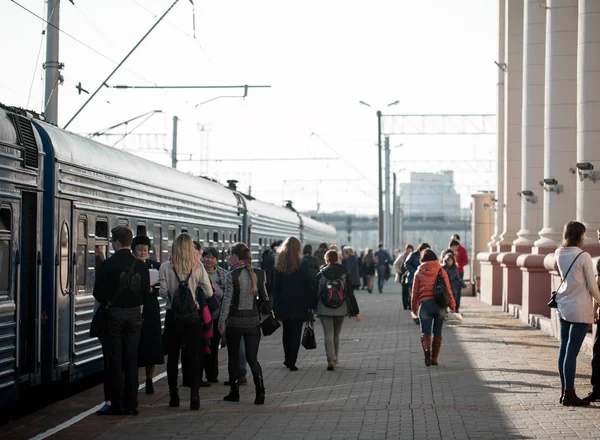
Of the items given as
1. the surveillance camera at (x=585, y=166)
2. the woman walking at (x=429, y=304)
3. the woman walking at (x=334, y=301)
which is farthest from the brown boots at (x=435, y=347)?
the surveillance camera at (x=585, y=166)

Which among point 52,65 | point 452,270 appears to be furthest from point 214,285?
point 452,270

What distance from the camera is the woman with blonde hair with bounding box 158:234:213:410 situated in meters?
11.7

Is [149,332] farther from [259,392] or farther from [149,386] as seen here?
[259,392]

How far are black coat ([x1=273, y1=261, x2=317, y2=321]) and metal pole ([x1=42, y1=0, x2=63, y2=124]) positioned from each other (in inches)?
200

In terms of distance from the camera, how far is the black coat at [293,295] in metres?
15.3

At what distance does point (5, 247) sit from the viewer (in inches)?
422

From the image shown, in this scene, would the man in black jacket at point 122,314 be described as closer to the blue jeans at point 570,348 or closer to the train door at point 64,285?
the train door at point 64,285

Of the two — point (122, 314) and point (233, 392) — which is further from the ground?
point (122, 314)

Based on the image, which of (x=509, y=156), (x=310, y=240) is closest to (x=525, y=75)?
(x=509, y=156)

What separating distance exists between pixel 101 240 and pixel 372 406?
13.3 ft

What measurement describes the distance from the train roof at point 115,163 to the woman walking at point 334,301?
2865 millimetres

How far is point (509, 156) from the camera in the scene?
32562mm

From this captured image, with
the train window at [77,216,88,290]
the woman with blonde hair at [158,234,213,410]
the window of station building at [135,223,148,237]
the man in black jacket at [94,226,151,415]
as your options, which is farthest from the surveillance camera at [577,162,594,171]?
the man in black jacket at [94,226,151,415]

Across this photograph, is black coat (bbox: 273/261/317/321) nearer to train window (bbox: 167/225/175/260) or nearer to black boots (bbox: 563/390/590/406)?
train window (bbox: 167/225/175/260)
